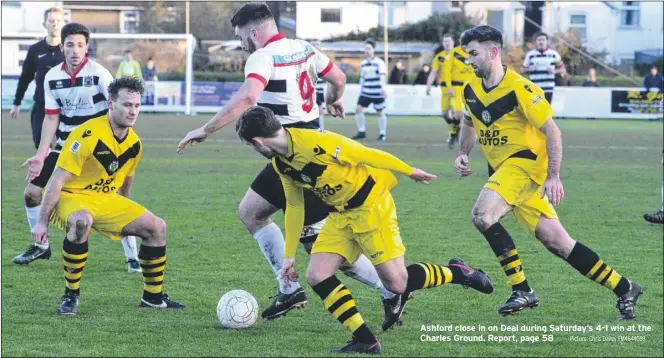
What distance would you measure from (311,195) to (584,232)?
4668mm

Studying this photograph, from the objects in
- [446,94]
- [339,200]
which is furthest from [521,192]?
[446,94]

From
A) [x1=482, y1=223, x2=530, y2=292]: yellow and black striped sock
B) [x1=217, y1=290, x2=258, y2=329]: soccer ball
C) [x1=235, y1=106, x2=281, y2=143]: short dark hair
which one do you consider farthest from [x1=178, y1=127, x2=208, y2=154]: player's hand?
[x1=482, y1=223, x2=530, y2=292]: yellow and black striped sock

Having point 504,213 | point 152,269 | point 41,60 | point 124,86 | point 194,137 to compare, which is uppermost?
point 41,60

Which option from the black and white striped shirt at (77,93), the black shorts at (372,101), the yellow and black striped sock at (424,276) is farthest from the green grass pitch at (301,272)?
the black shorts at (372,101)

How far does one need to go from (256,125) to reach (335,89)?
5.47 ft

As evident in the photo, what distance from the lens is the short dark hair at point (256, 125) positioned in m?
5.83

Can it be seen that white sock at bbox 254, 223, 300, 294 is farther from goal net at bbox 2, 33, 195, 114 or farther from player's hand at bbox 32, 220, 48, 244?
goal net at bbox 2, 33, 195, 114

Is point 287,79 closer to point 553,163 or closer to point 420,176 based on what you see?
point 420,176

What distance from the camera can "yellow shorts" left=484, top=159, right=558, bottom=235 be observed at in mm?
7098

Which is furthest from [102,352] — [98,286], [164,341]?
[98,286]

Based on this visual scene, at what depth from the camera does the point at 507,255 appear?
7191 mm

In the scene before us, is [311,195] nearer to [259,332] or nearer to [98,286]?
[259,332]

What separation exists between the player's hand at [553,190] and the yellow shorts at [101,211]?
2669 mm

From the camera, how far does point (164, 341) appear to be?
243 inches
